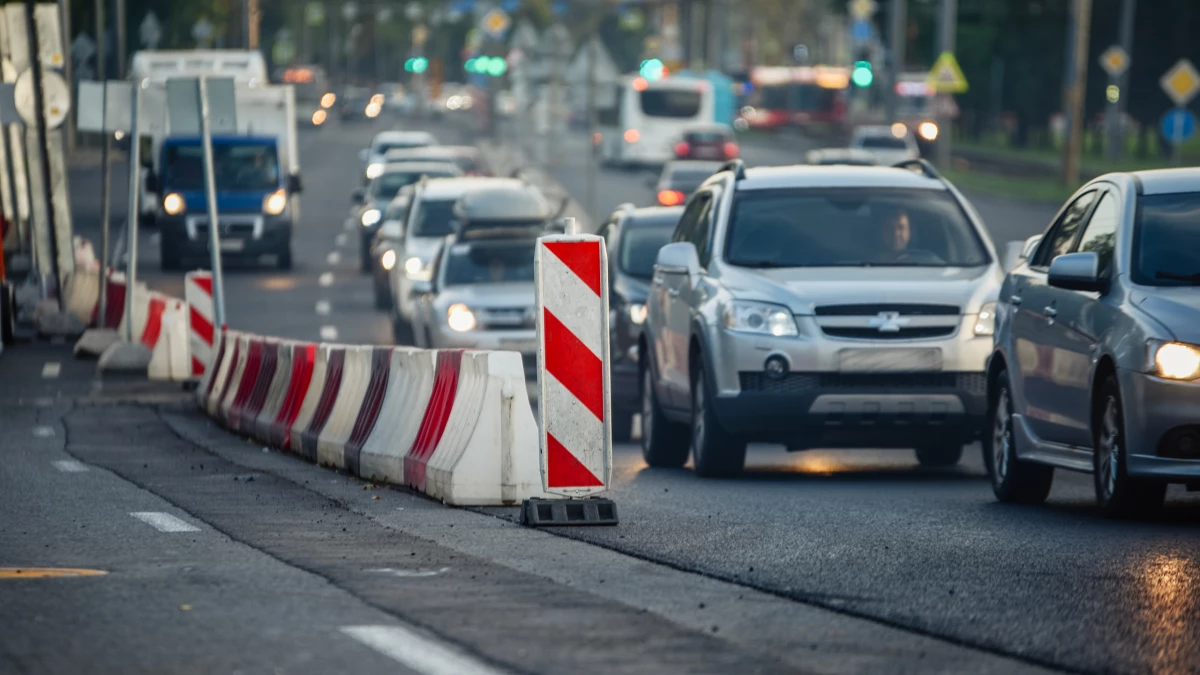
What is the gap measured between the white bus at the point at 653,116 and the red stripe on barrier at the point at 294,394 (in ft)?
210

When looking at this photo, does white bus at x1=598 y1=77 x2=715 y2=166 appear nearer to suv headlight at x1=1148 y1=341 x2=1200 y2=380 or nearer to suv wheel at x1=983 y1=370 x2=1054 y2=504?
suv wheel at x1=983 y1=370 x2=1054 y2=504

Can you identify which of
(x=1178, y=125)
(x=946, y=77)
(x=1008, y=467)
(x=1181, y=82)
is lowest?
(x=1178, y=125)

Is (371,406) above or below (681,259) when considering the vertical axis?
below

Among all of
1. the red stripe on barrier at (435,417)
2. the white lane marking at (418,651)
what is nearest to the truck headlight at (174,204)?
the red stripe on barrier at (435,417)

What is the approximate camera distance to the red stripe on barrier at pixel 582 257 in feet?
33.3

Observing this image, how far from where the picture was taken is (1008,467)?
40.0 feet

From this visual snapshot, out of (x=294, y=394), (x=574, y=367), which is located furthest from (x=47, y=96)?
(x=574, y=367)

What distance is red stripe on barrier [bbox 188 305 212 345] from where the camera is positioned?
23.9 meters

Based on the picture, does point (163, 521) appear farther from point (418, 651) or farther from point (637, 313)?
point (637, 313)

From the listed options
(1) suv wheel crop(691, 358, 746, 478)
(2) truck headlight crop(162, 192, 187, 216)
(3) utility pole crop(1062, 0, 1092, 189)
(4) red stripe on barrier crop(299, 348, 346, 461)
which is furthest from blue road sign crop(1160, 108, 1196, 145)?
(4) red stripe on barrier crop(299, 348, 346, 461)

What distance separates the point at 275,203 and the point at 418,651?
3475cm

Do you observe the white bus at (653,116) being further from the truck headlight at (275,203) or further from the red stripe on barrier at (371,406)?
the red stripe on barrier at (371,406)

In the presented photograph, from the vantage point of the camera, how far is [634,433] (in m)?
20.1

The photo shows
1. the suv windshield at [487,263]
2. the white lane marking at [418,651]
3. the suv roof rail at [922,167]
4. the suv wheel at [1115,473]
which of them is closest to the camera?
the white lane marking at [418,651]
